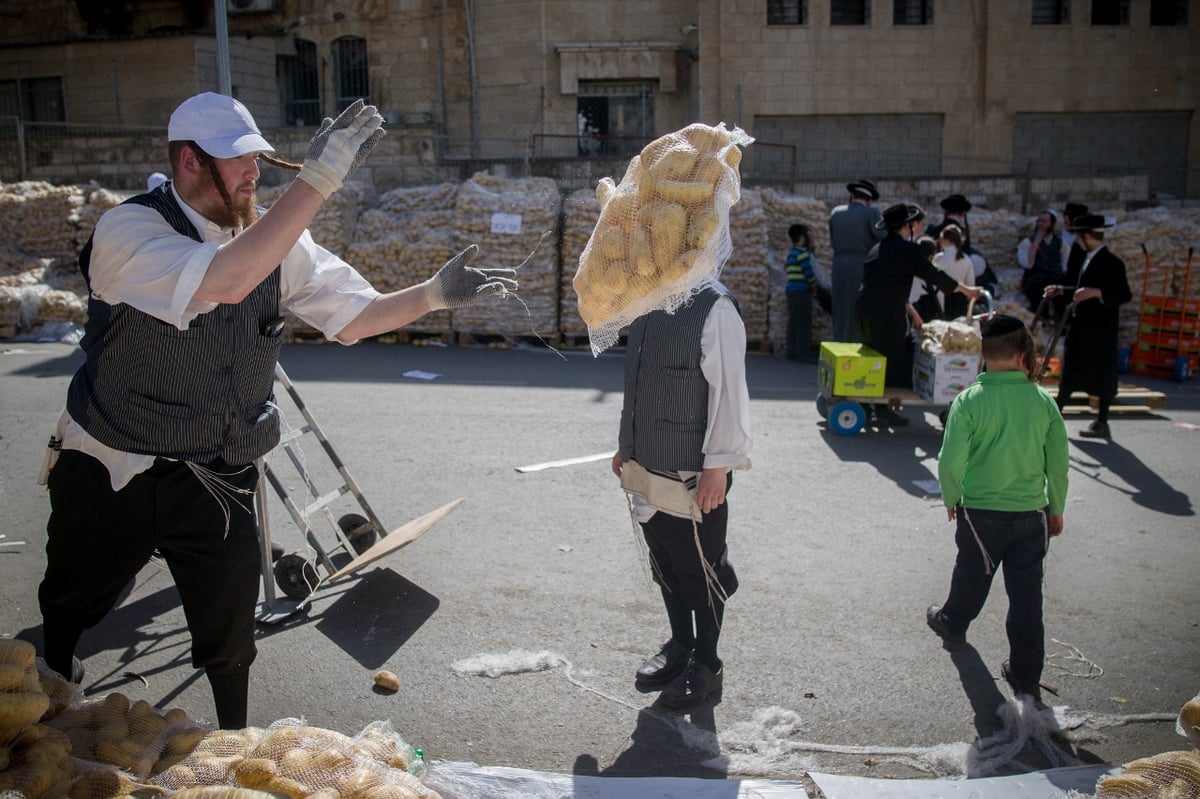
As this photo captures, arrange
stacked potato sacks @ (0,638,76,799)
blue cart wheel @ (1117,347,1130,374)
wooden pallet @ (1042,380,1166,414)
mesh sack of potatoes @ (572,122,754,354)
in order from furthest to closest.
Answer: blue cart wheel @ (1117,347,1130,374), wooden pallet @ (1042,380,1166,414), mesh sack of potatoes @ (572,122,754,354), stacked potato sacks @ (0,638,76,799)

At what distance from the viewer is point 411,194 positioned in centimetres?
1349

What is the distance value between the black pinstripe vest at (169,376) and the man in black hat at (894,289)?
6.21 meters

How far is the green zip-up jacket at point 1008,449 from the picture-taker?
3830 mm

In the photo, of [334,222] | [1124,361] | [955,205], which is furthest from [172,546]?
[1124,361]

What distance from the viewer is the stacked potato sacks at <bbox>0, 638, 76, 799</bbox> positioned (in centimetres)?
211

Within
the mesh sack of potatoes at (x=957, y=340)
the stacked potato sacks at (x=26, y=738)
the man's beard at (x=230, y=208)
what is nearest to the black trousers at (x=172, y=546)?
the stacked potato sacks at (x=26, y=738)

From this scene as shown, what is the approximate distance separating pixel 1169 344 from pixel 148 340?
38.6ft

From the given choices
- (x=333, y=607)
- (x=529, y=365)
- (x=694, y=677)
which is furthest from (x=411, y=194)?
(x=694, y=677)

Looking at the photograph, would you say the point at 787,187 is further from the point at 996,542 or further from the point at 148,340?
the point at 148,340

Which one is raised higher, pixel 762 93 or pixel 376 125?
pixel 762 93

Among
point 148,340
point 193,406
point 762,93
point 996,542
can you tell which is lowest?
point 996,542

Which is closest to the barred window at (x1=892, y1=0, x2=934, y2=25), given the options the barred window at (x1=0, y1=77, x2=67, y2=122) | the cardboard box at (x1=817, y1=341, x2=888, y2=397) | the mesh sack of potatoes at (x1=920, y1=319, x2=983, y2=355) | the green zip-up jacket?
the mesh sack of potatoes at (x1=920, y1=319, x2=983, y2=355)

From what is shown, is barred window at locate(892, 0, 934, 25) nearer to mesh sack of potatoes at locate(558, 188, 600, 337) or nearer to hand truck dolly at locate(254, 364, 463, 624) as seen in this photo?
mesh sack of potatoes at locate(558, 188, 600, 337)

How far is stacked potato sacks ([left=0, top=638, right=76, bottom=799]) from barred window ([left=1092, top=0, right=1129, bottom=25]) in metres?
28.0
